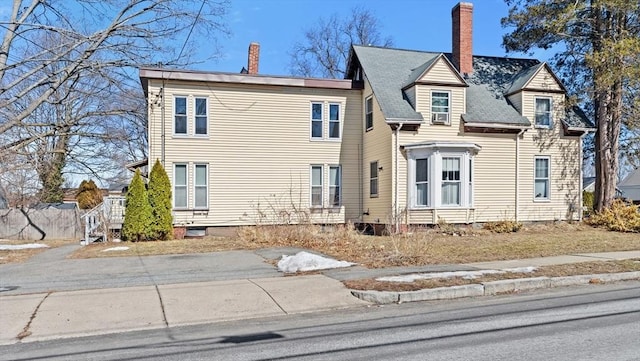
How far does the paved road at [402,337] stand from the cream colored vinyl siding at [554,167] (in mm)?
14112

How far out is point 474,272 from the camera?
10.3 metres

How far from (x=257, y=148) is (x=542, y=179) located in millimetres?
→ 12352

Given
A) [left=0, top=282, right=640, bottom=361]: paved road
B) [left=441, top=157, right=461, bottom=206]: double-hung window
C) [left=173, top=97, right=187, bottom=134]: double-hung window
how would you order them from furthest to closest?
[left=173, top=97, right=187, bottom=134]: double-hung window
[left=441, top=157, right=461, bottom=206]: double-hung window
[left=0, top=282, right=640, bottom=361]: paved road

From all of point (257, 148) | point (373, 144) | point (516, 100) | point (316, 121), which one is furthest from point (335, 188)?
point (516, 100)

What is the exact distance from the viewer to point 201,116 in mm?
20469

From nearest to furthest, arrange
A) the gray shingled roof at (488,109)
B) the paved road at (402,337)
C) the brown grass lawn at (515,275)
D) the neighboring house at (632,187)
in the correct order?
the paved road at (402,337) → the brown grass lawn at (515,275) → the gray shingled roof at (488,109) → the neighboring house at (632,187)

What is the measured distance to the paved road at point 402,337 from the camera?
556cm

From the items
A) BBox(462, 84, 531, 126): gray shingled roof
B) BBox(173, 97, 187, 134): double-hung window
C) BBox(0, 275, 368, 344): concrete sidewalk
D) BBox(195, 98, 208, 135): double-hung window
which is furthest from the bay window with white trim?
BBox(0, 275, 368, 344): concrete sidewalk

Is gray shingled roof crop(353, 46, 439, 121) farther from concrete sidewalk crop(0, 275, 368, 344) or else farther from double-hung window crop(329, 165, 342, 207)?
concrete sidewalk crop(0, 275, 368, 344)

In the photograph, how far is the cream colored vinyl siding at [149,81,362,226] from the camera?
20297 mm

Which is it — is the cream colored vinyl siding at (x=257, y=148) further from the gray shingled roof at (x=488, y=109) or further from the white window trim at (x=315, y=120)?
the gray shingled roof at (x=488, y=109)

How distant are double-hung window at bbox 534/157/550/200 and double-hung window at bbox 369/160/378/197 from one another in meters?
6.93

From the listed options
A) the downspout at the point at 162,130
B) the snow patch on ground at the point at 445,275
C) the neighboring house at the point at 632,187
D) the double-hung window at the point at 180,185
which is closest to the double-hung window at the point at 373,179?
the double-hung window at the point at 180,185

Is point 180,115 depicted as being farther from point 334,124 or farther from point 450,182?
point 450,182
